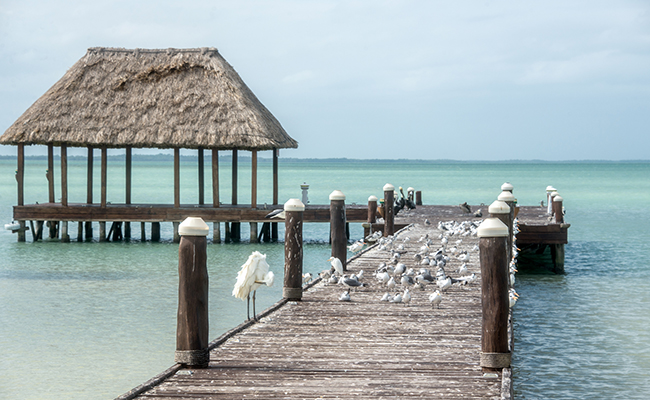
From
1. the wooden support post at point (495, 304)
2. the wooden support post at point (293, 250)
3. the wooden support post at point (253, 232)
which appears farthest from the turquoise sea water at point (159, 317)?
the wooden support post at point (495, 304)

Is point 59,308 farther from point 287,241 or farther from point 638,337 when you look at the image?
point 638,337

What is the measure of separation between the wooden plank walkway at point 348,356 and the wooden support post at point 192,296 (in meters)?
0.14

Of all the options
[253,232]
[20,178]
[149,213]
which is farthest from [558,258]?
[20,178]

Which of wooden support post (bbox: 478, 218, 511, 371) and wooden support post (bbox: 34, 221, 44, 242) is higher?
wooden support post (bbox: 478, 218, 511, 371)

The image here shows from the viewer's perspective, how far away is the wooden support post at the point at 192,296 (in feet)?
19.9

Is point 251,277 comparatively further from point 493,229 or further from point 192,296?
point 493,229

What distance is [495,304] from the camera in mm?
6066

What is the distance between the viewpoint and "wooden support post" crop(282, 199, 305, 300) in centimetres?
914

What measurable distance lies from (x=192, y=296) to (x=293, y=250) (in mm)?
3165

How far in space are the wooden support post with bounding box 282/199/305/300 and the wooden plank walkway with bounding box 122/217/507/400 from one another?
17 cm

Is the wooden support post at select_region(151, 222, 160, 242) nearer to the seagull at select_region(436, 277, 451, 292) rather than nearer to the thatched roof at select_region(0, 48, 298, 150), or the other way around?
the thatched roof at select_region(0, 48, 298, 150)

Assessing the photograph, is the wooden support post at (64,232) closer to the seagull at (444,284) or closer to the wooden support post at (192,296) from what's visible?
the seagull at (444,284)

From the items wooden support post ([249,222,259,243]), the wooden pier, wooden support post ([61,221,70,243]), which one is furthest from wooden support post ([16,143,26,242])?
the wooden pier

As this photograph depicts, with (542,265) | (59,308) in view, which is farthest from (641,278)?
(59,308)
